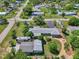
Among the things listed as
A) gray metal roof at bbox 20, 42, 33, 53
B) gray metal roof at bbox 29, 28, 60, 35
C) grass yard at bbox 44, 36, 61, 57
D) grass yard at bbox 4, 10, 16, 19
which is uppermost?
grass yard at bbox 4, 10, 16, 19

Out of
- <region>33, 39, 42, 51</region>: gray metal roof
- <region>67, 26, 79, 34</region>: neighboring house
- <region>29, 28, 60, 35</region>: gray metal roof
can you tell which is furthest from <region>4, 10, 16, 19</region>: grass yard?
<region>33, 39, 42, 51</region>: gray metal roof

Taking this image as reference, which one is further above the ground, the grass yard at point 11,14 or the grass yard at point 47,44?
the grass yard at point 11,14

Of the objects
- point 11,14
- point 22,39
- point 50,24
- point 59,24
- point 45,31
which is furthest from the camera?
point 11,14

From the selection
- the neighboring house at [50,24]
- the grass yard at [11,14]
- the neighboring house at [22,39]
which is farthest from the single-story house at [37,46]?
the grass yard at [11,14]

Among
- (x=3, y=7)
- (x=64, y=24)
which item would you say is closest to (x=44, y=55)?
(x=64, y=24)

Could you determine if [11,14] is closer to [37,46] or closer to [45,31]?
[45,31]

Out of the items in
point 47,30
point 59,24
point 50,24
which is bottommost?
point 50,24

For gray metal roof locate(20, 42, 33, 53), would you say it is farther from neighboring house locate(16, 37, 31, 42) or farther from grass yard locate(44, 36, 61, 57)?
grass yard locate(44, 36, 61, 57)

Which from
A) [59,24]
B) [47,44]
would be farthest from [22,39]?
[59,24]

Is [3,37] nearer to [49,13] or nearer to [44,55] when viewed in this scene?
[44,55]

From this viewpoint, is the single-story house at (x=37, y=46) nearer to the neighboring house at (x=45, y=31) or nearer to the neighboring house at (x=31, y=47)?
the neighboring house at (x=31, y=47)
